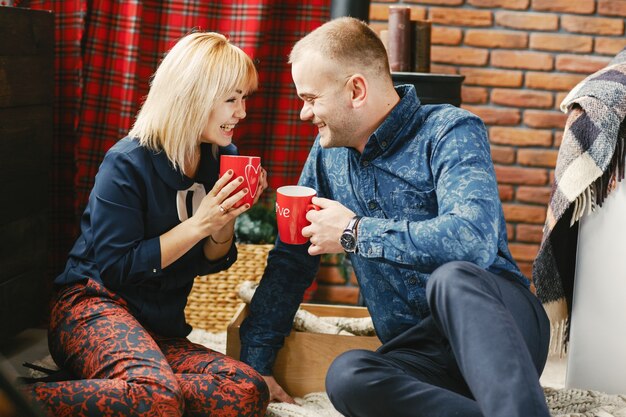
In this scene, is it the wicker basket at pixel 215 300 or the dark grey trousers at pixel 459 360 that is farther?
the wicker basket at pixel 215 300

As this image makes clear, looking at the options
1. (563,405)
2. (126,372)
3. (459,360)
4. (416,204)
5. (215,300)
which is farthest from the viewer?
(215,300)

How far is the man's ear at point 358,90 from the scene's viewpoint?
1.83 metres

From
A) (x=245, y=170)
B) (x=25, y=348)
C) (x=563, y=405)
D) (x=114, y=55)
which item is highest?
(x=114, y=55)

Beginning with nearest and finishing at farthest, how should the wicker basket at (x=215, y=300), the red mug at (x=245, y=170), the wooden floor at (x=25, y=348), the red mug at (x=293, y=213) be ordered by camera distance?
the red mug at (x=293, y=213)
the red mug at (x=245, y=170)
the wooden floor at (x=25, y=348)
the wicker basket at (x=215, y=300)

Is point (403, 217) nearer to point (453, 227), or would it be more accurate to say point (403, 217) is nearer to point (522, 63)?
point (453, 227)

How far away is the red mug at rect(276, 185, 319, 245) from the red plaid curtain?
118cm

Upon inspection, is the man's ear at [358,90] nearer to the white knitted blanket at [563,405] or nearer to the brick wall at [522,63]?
the white knitted blanket at [563,405]

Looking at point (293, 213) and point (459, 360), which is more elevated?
point (293, 213)

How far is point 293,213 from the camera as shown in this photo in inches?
68.1

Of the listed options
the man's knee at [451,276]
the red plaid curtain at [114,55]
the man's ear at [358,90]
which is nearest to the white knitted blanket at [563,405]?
the man's knee at [451,276]

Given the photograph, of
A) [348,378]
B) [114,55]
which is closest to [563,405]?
[348,378]

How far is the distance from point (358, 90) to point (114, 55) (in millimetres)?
1300

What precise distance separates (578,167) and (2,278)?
1668mm

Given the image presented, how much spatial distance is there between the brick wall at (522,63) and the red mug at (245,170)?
1548 millimetres
